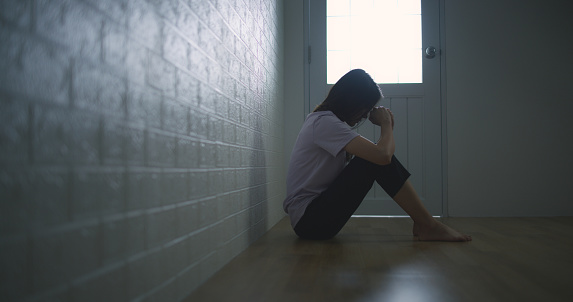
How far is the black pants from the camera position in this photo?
2.13 metres

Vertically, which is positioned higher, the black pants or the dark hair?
the dark hair

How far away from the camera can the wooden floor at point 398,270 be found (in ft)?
4.11

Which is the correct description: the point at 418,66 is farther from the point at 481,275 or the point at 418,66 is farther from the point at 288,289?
the point at 288,289

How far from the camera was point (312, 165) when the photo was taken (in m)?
2.25

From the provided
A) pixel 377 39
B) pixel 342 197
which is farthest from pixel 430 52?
pixel 342 197

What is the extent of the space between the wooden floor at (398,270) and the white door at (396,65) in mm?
1078

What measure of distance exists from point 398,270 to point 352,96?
3.11 ft

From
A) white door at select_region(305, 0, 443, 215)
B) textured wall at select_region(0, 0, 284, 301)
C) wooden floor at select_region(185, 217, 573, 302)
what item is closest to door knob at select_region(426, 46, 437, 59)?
white door at select_region(305, 0, 443, 215)

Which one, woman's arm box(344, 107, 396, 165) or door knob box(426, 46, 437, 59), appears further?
door knob box(426, 46, 437, 59)

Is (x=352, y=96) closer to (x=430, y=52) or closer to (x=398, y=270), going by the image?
(x=398, y=270)

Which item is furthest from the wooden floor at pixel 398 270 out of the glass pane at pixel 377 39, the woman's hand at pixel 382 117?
the glass pane at pixel 377 39

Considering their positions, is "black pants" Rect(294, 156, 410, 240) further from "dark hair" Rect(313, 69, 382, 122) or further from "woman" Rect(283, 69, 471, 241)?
"dark hair" Rect(313, 69, 382, 122)

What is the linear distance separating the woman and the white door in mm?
1307

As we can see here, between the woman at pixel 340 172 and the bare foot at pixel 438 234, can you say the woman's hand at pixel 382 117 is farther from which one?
the bare foot at pixel 438 234
